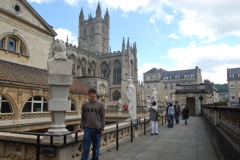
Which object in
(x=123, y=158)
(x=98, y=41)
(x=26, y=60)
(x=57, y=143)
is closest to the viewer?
(x=57, y=143)

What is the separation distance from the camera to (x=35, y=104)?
17.7m

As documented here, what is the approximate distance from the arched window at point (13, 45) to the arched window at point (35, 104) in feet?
16.9

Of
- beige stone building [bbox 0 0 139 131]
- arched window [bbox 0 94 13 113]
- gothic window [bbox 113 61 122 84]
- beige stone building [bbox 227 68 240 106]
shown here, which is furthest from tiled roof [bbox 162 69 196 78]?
arched window [bbox 0 94 13 113]

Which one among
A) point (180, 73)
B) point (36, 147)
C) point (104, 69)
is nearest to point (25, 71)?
point (36, 147)

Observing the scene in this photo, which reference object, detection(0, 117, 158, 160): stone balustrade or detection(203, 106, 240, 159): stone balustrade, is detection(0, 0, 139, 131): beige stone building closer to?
detection(0, 117, 158, 160): stone balustrade

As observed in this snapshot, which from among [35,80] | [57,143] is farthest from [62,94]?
[35,80]

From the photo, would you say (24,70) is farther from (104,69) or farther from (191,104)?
(104,69)

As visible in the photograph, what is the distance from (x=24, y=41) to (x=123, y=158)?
18.6m

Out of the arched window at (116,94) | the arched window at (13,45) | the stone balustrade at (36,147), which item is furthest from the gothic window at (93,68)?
the stone balustrade at (36,147)

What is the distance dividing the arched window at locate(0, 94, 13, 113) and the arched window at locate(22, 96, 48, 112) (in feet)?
4.58

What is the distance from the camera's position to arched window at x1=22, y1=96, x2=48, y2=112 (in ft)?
55.5

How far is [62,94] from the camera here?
4988mm

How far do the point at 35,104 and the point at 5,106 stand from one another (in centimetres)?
282

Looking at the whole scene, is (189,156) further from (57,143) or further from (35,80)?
(35,80)
